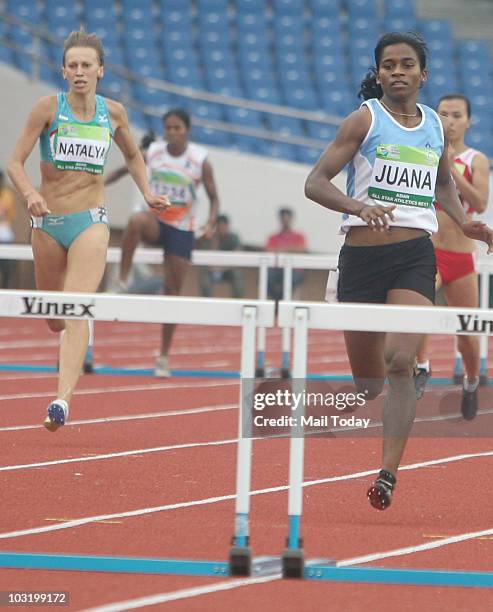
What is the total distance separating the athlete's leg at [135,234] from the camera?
10609 mm

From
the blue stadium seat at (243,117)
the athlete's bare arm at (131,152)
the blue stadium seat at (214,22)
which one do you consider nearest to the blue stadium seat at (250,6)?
the blue stadium seat at (214,22)

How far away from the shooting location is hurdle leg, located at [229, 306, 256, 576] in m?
4.53

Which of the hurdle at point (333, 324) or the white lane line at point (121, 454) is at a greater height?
the hurdle at point (333, 324)

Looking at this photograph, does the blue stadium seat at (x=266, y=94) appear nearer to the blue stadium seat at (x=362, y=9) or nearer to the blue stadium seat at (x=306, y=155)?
the blue stadium seat at (x=306, y=155)

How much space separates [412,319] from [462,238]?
4.47m

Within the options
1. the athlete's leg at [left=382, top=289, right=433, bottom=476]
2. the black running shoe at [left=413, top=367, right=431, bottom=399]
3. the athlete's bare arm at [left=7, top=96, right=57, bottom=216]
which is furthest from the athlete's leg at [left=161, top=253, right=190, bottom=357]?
the athlete's leg at [left=382, top=289, right=433, bottom=476]

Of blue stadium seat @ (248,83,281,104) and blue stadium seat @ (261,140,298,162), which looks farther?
blue stadium seat @ (248,83,281,104)

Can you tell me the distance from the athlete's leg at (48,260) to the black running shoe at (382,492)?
8.33 feet

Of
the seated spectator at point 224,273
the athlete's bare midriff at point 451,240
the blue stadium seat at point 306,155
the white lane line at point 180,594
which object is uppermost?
the blue stadium seat at point 306,155

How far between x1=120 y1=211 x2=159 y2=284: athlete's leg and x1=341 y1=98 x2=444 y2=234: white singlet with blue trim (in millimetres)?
4964

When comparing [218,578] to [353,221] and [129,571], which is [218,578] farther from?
[353,221]

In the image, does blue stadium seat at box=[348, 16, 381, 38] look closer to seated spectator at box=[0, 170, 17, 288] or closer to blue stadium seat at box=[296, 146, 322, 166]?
blue stadium seat at box=[296, 146, 322, 166]

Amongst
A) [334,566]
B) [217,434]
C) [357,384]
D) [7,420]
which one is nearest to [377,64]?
[357,384]

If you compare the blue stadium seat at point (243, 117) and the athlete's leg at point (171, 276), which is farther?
the blue stadium seat at point (243, 117)
